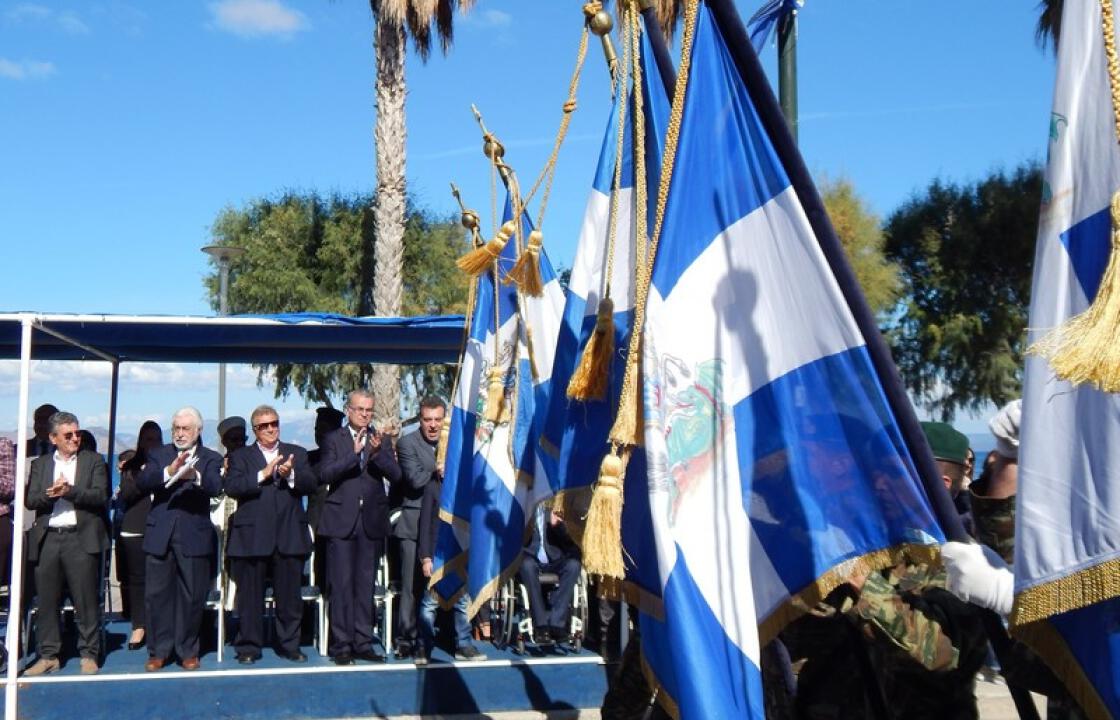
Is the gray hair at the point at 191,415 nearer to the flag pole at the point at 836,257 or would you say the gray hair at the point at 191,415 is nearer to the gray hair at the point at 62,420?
the gray hair at the point at 62,420

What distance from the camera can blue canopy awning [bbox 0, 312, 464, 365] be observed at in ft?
24.6

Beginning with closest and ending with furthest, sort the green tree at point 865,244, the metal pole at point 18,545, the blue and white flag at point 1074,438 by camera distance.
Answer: the blue and white flag at point 1074,438 → the metal pole at point 18,545 → the green tree at point 865,244

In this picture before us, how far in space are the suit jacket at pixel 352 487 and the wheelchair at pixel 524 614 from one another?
1217mm

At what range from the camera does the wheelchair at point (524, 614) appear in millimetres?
8797

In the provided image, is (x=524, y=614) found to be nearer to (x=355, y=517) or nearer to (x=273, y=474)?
(x=355, y=517)

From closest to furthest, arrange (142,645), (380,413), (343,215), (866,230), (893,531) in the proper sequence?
(893,531) → (142,645) → (380,413) → (343,215) → (866,230)

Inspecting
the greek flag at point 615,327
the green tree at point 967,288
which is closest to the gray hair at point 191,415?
the greek flag at point 615,327

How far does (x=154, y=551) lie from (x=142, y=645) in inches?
49.1

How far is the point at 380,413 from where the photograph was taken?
49.7ft

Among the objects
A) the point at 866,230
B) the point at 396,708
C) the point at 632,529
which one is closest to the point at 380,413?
the point at 396,708

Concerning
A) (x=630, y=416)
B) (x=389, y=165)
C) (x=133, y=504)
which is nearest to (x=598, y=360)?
(x=630, y=416)

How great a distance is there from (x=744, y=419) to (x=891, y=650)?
30.9 inches

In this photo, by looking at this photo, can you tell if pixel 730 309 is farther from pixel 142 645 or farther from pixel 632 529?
pixel 142 645

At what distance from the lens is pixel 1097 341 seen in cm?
203
